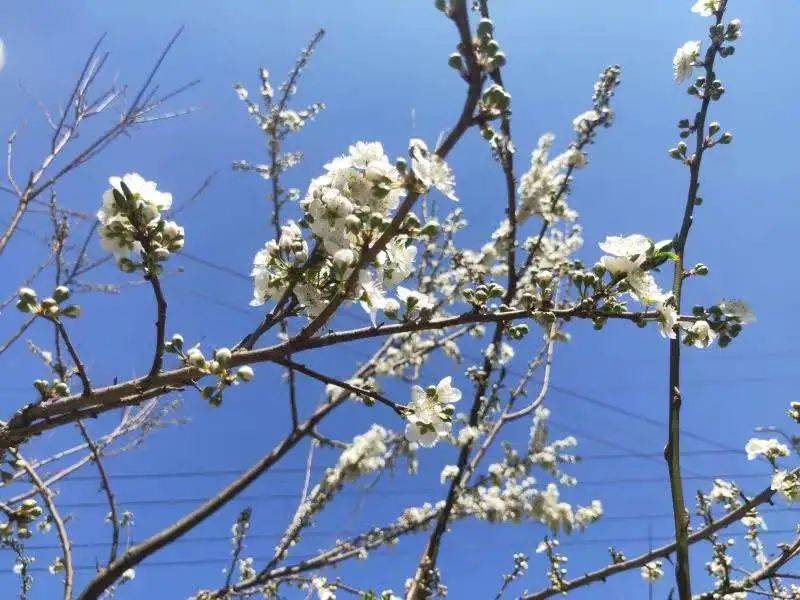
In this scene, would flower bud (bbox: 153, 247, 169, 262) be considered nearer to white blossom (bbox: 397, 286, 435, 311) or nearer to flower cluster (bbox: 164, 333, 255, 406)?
flower cluster (bbox: 164, 333, 255, 406)

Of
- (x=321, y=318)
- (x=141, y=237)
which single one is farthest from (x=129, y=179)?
(x=321, y=318)

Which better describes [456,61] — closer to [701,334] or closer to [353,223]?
[353,223]

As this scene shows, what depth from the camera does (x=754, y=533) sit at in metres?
3.95

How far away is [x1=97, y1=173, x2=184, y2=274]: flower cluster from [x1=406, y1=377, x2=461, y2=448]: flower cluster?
0.89 m

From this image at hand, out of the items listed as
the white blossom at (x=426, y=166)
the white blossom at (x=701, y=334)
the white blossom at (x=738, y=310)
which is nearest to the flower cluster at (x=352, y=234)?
the white blossom at (x=426, y=166)

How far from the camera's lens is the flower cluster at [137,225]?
167 centimetres

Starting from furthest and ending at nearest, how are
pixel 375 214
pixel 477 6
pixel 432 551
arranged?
pixel 432 551 → pixel 477 6 → pixel 375 214

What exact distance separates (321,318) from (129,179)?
25.7 inches

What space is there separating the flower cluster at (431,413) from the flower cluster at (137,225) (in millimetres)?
893

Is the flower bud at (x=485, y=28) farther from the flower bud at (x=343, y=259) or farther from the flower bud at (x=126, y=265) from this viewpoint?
the flower bud at (x=126, y=265)

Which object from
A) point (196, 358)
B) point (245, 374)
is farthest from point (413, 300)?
point (196, 358)

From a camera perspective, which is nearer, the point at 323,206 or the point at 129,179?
the point at 129,179

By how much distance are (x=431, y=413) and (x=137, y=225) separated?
3.49 feet

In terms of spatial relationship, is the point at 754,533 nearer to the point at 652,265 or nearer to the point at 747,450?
the point at 747,450
